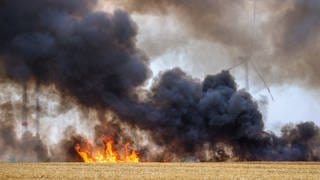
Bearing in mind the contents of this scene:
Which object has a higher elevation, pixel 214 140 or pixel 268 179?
pixel 214 140

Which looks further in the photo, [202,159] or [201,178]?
[202,159]

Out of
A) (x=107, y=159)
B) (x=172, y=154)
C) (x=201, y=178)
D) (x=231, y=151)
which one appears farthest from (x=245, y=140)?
(x=201, y=178)

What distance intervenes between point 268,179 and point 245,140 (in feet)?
248

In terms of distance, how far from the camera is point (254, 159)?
129 meters

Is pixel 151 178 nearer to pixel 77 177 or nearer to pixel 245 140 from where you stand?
pixel 77 177

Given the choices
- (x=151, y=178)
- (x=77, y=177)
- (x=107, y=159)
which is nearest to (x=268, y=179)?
(x=151, y=178)

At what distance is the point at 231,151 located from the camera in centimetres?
13250

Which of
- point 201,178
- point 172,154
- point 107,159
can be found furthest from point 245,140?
point 201,178

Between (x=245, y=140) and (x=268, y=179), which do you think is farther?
(x=245, y=140)

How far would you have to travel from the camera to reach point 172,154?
433ft

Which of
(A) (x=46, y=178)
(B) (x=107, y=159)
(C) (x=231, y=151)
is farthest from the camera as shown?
(C) (x=231, y=151)

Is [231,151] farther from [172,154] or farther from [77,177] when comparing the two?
[77,177]

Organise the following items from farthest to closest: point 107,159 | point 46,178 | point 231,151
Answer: point 231,151
point 107,159
point 46,178

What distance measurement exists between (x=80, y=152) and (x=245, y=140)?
109 feet
